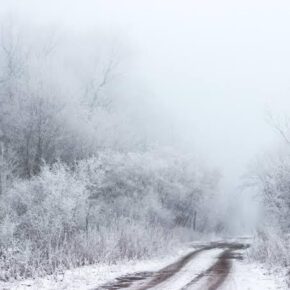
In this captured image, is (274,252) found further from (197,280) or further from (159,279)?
(159,279)

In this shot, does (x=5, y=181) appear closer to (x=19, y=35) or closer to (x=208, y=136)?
(x=19, y=35)

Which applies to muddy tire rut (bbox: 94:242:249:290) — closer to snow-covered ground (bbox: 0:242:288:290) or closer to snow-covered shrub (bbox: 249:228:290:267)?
snow-covered ground (bbox: 0:242:288:290)

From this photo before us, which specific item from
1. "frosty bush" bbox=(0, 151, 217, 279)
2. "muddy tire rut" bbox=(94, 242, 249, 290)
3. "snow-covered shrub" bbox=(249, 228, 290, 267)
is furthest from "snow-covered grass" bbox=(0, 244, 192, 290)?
"snow-covered shrub" bbox=(249, 228, 290, 267)

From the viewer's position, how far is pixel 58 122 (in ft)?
176

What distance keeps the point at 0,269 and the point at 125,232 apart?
1079cm

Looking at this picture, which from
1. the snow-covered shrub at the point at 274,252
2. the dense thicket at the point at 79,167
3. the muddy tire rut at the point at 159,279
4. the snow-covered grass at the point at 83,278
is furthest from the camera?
the dense thicket at the point at 79,167

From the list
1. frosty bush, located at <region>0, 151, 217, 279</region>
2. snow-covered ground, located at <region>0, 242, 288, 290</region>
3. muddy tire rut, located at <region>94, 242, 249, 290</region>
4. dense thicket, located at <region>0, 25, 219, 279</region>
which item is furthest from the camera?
dense thicket, located at <region>0, 25, 219, 279</region>

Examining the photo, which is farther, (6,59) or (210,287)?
(6,59)

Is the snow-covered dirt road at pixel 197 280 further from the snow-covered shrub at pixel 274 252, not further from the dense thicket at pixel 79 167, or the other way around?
the dense thicket at pixel 79 167

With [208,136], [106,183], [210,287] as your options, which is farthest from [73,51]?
[210,287]

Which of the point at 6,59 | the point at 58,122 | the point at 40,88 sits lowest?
the point at 58,122

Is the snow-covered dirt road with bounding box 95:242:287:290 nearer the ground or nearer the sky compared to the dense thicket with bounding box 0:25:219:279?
nearer the ground

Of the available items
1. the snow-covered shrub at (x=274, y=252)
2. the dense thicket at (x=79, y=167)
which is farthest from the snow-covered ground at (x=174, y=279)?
the dense thicket at (x=79, y=167)

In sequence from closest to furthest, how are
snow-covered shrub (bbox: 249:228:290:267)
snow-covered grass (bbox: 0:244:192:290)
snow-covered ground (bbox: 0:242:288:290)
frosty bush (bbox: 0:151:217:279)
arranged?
snow-covered grass (bbox: 0:244:192:290)
snow-covered ground (bbox: 0:242:288:290)
snow-covered shrub (bbox: 249:228:290:267)
frosty bush (bbox: 0:151:217:279)
